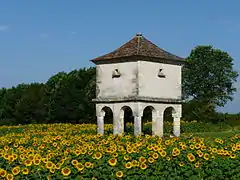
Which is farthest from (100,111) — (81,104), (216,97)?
(216,97)

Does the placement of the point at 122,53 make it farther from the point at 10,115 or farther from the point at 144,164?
the point at 10,115

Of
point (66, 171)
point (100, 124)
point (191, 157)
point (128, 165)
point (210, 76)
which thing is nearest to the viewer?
point (66, 171)

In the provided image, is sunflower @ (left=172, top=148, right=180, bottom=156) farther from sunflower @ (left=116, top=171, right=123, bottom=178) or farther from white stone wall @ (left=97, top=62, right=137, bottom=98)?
white stone wall @ (left=97, top=62, right=137, bottom=98)

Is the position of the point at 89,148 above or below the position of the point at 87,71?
below

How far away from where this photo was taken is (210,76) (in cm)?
5622

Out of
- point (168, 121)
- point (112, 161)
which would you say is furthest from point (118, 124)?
point (168, 121)

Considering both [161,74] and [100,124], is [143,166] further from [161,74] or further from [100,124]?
[100,124]

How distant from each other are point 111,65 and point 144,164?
37.9ft

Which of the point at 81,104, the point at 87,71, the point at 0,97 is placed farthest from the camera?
the point at 0,97

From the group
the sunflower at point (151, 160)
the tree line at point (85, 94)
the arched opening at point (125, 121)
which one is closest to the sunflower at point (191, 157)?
the sunflower at point (151, 160)

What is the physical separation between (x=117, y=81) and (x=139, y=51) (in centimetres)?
136

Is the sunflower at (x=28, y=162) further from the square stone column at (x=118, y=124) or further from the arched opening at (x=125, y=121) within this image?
the square stone column at (x=118, y=124)

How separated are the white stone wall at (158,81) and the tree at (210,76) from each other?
35842 millimetres

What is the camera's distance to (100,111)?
20.2 m
